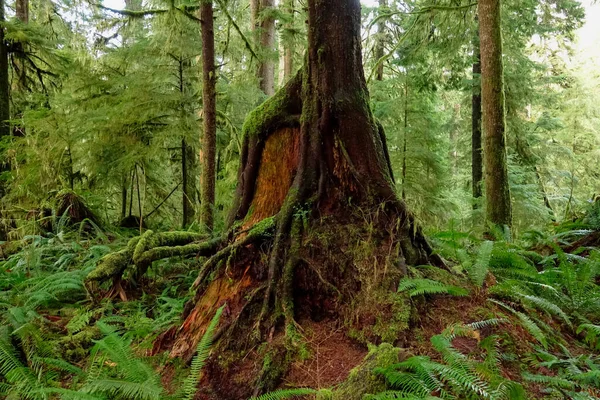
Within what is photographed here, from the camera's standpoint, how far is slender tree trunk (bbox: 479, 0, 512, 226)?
589 centimetres

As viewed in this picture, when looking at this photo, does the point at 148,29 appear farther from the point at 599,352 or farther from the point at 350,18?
the point at 599,352

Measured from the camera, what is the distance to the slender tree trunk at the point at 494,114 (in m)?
5.89

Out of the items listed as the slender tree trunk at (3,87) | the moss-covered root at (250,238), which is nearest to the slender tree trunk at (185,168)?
the slender tree trunk at (3,87)

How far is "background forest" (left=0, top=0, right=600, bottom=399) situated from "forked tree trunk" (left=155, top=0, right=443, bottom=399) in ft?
0.97

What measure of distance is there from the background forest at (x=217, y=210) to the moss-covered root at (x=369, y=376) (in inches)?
0.4

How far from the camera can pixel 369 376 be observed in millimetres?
2082

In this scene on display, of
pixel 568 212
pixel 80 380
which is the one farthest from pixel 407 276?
pixel 568 212

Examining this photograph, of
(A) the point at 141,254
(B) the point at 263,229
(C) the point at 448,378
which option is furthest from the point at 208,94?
(C) the point at 448,378

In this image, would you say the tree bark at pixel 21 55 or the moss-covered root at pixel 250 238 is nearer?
the moss-covered root at pixel 250 238

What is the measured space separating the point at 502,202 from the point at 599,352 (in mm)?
3702

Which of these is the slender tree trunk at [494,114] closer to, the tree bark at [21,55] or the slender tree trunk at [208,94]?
the slender tree trunk at [208,94]

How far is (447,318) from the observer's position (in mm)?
2611

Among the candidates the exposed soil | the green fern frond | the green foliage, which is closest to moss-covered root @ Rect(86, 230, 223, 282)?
the exposed soil

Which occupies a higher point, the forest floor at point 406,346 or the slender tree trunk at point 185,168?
the slender tree trunk at point 185,168
